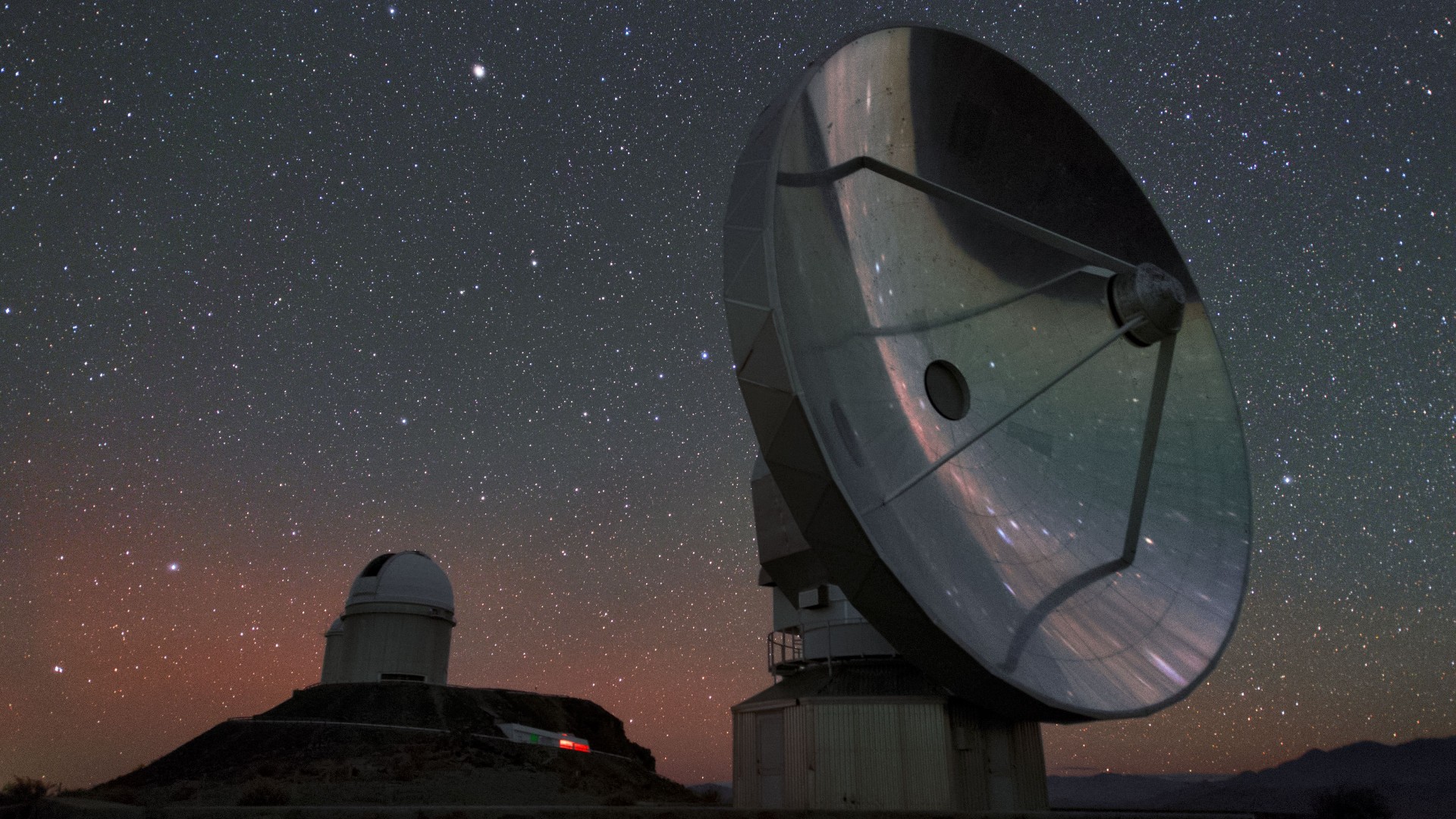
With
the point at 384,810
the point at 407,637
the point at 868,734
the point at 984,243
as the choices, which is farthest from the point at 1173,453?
the point at 407,637

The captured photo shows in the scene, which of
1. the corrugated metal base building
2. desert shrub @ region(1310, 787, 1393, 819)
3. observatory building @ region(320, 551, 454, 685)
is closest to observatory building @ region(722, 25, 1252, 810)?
the corrugated metal base building

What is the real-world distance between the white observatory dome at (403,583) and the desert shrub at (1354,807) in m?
29.3

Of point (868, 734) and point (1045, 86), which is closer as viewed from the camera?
point (868, 734)

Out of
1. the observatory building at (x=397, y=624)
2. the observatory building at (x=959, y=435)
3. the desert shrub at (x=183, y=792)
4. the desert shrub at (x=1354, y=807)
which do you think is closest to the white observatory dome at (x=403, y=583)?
the observatory building at (x=397, y=624)

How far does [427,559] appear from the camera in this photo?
35250 mm

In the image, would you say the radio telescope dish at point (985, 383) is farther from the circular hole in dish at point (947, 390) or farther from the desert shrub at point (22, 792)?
the desert shrub at point (22, 792)

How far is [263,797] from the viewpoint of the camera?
16656 mm

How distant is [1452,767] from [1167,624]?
361 ft

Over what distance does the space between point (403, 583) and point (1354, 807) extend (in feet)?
105

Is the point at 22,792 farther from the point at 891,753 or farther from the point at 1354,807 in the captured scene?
the point at 1354,807

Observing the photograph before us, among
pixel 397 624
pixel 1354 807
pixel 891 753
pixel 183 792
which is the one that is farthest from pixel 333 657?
pixel 1354 807

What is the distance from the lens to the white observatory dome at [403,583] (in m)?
33.2

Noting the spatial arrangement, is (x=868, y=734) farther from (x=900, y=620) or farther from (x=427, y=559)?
(x=427, y=559)

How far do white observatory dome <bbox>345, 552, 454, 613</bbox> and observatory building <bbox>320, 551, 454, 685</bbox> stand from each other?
0.03 m
